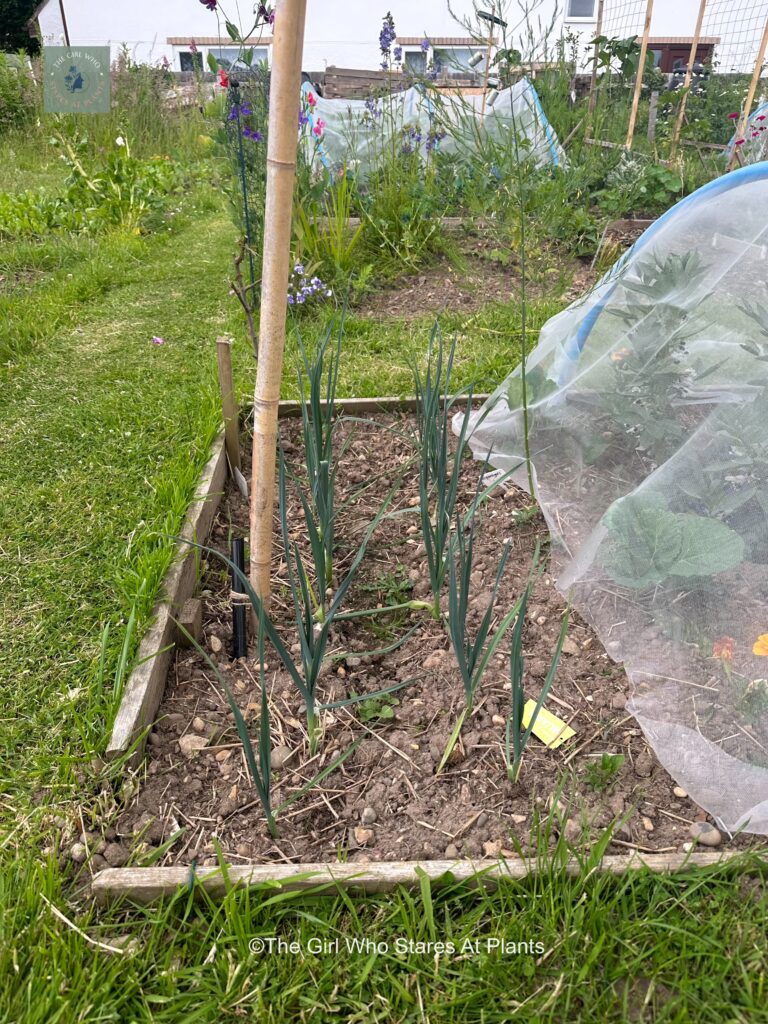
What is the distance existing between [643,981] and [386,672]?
2.40 feet

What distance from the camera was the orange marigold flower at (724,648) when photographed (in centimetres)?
133

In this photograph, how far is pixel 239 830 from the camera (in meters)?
1.24

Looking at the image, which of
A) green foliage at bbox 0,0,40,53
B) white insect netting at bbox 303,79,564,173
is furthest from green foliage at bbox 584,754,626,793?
green foliage at bbox 0,0,40,53

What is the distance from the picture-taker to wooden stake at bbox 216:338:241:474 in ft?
6.21

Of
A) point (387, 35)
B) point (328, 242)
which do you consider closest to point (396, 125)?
point (387, 35)

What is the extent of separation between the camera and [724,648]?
4.41 feet

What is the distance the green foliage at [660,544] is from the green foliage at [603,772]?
35cm

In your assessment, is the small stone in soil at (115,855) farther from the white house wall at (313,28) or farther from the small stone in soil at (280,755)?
the white house wall at (313,28)

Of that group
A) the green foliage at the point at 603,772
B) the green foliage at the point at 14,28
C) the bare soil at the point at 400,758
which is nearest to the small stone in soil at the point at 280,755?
the bare soil at the point at 400,758

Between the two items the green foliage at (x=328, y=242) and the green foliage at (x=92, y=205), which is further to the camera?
the green foliage at (x=92, y=205)

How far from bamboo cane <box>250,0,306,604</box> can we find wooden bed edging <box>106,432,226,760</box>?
0.79 feet

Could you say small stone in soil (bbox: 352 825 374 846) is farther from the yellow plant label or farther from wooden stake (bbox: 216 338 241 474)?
wooden stake (bbox: 216 338 241 474)

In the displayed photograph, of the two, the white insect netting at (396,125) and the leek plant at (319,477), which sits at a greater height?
the white insect netting at (396,125)

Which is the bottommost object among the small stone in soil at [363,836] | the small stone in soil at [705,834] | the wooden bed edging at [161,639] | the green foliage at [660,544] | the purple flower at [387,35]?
the small stone in soil at [363,836]
